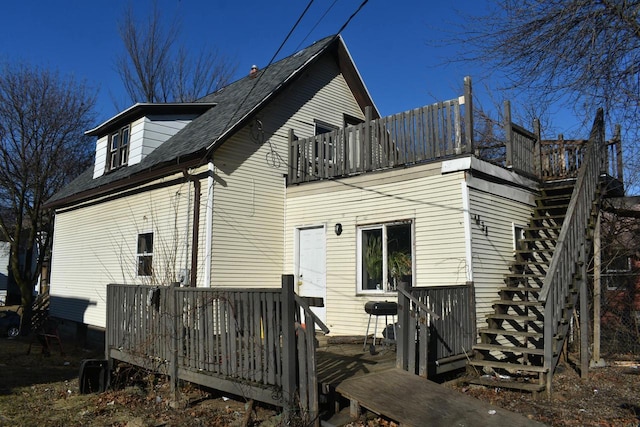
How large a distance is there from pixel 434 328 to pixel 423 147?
148 inches

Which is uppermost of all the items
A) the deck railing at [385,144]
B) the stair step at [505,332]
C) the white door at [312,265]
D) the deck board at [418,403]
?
the deck railing at [385,144]

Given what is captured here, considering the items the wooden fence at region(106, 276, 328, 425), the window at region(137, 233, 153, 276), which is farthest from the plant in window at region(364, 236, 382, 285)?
the window at region(137, 233, 153, 276)

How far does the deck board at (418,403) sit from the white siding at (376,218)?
3.21 meters

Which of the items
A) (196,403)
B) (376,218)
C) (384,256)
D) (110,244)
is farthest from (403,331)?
(110,244)

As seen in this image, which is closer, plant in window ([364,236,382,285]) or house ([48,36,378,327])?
plant in window ([364,236,382,285])

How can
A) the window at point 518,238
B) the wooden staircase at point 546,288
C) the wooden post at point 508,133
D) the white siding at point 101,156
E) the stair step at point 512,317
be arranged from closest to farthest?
the wooden staircase at point 546,288 → the stair step at point 512,317 → the wooden post at point 508,133 → the window at point 518,238 → the white siding at point 101,156

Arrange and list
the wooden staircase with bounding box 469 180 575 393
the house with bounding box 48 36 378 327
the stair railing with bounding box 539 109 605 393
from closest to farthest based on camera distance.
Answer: the stair railing with bounding box 539 109 605 393
the wooden staircase with bounding box 469 180 575 393
the house with bounding box 48 36 378 327

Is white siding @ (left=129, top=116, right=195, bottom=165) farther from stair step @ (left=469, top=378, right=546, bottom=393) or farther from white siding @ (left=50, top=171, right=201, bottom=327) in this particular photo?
stair step @ (left=469, top=378, right=546, bottom=393)

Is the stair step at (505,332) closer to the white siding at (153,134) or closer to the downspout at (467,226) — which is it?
the downspout at (467,226)

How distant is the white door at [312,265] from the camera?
37.2ft

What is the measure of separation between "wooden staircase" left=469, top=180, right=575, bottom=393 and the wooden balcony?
82cm

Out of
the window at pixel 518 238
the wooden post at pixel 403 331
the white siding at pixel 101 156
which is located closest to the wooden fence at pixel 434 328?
the wooden post at pixel 403 331

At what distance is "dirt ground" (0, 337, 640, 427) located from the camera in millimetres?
6445

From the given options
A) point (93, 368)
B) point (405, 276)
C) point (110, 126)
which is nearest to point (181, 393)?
point (93, 368)
